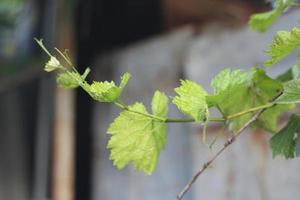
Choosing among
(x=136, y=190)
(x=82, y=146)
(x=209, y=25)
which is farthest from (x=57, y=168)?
(x=209, y=25)

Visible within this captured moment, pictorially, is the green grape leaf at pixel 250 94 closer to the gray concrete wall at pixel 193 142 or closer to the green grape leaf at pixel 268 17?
the green grape leaf at pixel 268 17

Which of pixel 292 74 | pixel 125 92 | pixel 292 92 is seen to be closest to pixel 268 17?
pixel 292 74

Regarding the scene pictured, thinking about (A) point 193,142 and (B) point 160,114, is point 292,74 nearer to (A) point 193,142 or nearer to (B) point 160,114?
(B) point 160,114

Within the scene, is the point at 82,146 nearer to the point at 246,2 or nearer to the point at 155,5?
the point at 155,5

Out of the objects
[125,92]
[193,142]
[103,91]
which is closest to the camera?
[103,91]

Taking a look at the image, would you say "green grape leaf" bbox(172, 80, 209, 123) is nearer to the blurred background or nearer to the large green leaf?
the large green leaf

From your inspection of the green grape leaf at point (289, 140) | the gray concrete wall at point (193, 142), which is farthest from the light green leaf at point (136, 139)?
the gray concrete wall at point (193, 142)
